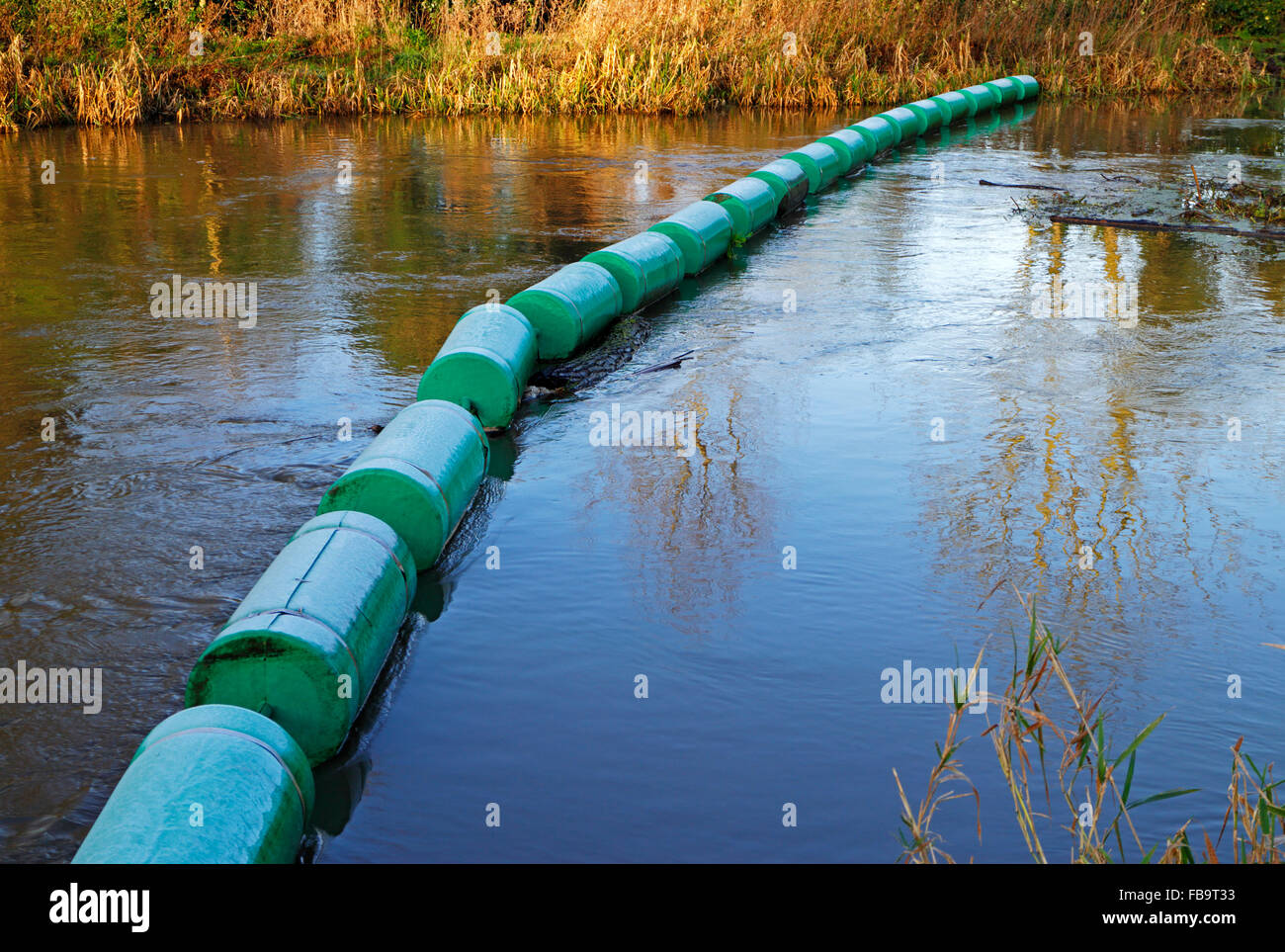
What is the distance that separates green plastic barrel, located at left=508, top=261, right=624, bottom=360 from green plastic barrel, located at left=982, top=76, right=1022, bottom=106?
13793mm

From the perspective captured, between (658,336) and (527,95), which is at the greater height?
(527,95)

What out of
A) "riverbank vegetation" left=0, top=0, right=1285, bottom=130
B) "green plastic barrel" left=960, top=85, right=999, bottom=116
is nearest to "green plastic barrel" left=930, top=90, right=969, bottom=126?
"green plastic barrel" left=960, top=85, right=999, bottom=116

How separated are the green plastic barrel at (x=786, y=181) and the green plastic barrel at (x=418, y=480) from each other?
6.43 meters

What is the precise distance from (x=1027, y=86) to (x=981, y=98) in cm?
218

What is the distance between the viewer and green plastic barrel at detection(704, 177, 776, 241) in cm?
984

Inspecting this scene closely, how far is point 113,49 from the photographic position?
18.5 metres

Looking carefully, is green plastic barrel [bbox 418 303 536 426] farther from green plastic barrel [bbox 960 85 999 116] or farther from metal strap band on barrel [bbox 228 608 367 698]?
green plastic barrel [bbox 960 85 999 116]

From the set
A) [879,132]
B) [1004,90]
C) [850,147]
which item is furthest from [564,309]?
[1004,90]

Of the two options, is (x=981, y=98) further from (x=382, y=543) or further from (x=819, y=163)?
(x=382, y=543)

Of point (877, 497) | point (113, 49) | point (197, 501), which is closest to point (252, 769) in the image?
point (197, 501)

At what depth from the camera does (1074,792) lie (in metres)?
3.37

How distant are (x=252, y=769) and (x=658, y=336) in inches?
194

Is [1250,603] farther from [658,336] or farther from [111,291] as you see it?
[111,291]

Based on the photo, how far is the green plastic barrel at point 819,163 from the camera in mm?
11891
